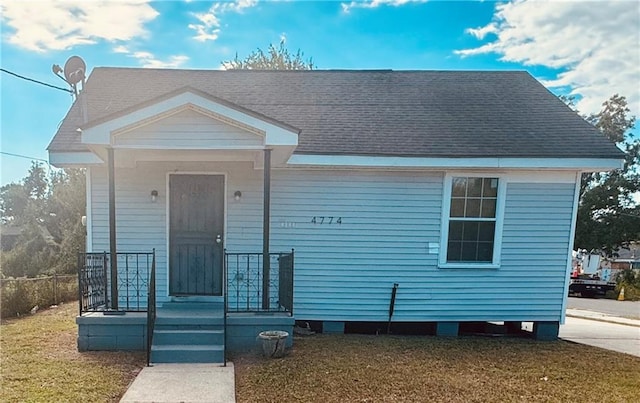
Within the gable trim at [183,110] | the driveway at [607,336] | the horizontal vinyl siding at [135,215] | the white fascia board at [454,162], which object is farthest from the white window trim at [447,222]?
the horizontal vinyl siding at [135,215]

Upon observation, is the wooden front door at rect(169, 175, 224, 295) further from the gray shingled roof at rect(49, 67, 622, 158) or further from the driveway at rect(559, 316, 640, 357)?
the driveway at rect(559, 316, 640, 357)

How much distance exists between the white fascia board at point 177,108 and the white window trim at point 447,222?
2746 mm

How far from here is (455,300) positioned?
6.02 meters

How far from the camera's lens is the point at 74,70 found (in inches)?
218

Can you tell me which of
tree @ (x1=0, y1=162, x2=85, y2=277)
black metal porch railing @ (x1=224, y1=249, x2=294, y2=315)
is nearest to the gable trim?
black metal porch railing @ (x1=224, y1=249, x2=294, y2=315)

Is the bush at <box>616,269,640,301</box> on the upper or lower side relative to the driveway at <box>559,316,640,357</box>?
lower

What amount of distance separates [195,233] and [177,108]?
6.88 ft

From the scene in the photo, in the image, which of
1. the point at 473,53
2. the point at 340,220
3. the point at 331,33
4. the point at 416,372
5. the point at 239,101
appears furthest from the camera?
the point at 473,53

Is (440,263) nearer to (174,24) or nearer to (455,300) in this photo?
(455,300)

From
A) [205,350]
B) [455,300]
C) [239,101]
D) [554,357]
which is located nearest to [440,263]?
[455,300]

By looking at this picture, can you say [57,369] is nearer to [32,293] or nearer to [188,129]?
[188,129]

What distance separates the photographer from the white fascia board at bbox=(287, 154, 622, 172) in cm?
557

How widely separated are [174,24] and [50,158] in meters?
4.09

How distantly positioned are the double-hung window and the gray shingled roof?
0.57 metres
